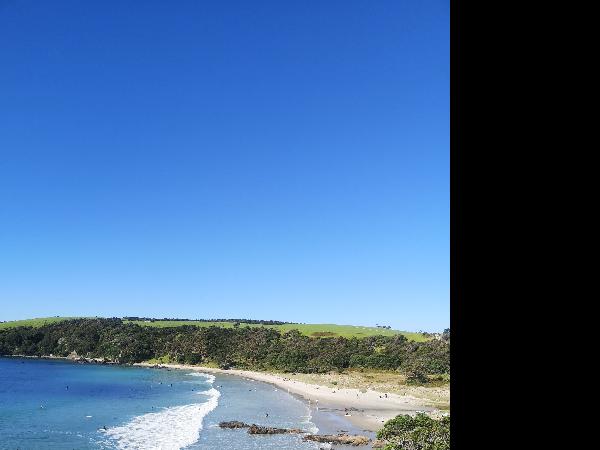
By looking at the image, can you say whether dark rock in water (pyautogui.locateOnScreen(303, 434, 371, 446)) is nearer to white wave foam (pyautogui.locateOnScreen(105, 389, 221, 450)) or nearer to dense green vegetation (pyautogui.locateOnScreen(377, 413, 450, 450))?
dense green vegetation (pyautogui.locateOnScreen(377, 413, 450, 450))

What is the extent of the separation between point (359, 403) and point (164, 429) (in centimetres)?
2194

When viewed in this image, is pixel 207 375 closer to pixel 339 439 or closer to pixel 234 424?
pixel 234 424

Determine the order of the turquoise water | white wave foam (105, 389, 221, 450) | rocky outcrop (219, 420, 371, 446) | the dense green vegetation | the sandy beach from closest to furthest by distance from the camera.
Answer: the dense green vegetation < rocky outcrop (219, 420, 371, 446) < white wave foam (105, 389, 221, 450) < the turquoise water < the sandy beach

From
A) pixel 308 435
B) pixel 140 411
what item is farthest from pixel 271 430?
pixel 140 411

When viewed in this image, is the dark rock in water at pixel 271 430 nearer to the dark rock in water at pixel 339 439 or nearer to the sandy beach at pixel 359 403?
the dark rock in water at pixel 339 439

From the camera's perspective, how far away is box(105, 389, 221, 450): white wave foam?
3925 centimetres

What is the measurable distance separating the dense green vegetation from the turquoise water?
876cm

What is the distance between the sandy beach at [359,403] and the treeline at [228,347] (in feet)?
38.0

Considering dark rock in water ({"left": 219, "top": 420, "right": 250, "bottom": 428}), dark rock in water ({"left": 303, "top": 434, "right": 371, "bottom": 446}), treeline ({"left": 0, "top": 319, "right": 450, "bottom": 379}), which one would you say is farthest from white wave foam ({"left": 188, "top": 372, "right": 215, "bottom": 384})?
dark rock in water ({"left": 303, "top": 434, "right": 371, "bottom": 446})

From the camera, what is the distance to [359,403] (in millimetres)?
57719

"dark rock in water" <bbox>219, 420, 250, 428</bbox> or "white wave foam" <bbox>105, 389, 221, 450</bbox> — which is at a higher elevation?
"dark rock in water" <bbox>219, 420, 250, 428</bbox>

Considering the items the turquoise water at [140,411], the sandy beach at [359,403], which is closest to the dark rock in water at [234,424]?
the turquoise water at [140,411]
